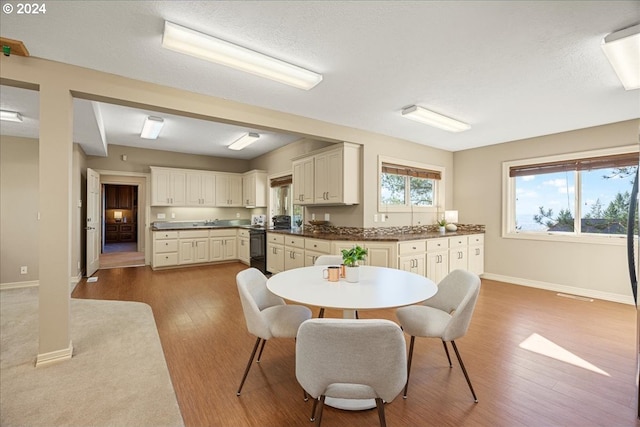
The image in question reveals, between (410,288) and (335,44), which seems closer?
(410,288)

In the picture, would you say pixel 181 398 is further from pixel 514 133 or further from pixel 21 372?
pixel 514 133

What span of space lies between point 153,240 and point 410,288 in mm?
5941

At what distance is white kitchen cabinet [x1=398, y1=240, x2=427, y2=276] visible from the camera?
4.09 meters

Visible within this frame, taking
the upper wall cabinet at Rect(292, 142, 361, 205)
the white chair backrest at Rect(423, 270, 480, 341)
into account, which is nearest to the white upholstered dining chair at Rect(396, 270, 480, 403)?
the white chair backrest at Rect(423, 270, 480, 341)

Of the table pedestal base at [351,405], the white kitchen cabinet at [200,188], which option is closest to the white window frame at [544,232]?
the table pedestal base at [351,405]

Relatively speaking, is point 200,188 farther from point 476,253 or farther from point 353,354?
point 353,354

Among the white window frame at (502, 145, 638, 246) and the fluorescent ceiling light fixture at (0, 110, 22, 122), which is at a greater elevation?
the fluorescent ceiling light fixture at (0, 110, 22, 122)

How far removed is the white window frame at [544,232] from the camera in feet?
13.6

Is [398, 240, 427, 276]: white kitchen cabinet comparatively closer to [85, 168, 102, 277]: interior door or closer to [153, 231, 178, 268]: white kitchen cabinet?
[153, 231, 178, 268]: white kitchen cabinet

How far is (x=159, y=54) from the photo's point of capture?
2.31 meters

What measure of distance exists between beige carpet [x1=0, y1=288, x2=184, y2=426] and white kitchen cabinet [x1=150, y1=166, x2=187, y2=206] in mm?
3464

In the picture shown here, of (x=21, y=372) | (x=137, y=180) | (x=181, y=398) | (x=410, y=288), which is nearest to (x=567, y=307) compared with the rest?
(x=410, y=288)

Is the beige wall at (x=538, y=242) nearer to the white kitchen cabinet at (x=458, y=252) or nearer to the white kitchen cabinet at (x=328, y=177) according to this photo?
the white kitchen cabinet at (x=458, y=252)

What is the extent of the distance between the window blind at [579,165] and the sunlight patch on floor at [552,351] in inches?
124
